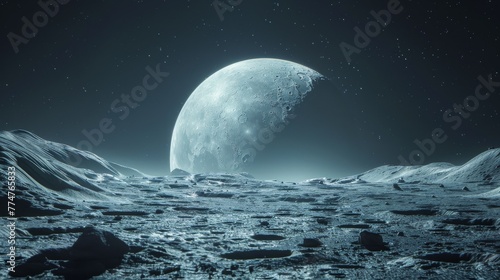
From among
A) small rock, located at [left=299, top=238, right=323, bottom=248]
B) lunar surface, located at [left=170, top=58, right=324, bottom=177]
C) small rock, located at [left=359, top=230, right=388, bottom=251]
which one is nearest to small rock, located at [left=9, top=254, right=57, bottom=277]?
small rock, located at [left=299, top=238, right=323, bottom=248]

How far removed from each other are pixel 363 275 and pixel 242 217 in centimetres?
Answer: 274

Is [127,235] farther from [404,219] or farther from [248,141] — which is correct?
[248,141]

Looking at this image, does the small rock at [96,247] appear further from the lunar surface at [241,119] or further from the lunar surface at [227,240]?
the lunar surface at [241,119]

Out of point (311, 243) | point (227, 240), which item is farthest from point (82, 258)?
point (311, 243)

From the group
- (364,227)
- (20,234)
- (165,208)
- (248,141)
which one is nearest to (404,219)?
(364,227)

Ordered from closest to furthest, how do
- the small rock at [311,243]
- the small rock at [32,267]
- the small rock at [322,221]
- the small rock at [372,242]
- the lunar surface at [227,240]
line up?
the small rock at [32,267] < the lunar surface at [227,240] < the small rock at [372,242] < the small rock at [311,243] < the small rock at [322,221]

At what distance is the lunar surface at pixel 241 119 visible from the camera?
18.3m

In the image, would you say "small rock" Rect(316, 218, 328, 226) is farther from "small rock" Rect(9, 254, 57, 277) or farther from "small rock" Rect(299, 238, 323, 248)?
"small rock" Rect(9, 254, 57, 277)

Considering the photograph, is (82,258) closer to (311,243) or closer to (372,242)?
(311,243)

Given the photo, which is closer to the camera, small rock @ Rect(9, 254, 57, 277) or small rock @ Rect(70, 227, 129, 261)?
small rock @ Rect(9, 254, 57, 277)

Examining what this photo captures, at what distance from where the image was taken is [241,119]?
18.7 metres

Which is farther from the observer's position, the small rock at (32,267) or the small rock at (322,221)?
the small rock at (322,221)

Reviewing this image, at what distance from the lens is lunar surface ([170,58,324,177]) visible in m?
18.3

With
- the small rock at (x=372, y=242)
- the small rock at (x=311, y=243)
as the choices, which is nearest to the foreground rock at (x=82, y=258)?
the small rock at (x=311, y=243)
